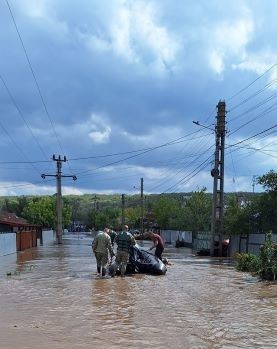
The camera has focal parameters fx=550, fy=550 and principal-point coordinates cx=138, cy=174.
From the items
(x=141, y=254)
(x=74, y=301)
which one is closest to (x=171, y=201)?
(x=141, y=254)

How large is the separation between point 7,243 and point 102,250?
1704 cm

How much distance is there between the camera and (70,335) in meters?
8.27

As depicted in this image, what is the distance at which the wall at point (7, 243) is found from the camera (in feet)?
103

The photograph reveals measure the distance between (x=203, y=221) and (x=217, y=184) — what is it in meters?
29.4

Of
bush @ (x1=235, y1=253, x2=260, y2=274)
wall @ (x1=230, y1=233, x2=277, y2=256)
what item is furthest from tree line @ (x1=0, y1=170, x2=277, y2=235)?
bush @ (x1=235, y1=253, x2=260, y2=274)

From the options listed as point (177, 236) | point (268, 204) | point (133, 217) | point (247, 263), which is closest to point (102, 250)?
point (247, 263)

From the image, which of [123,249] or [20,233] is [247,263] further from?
[20,233]

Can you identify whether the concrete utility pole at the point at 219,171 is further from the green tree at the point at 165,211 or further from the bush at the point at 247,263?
the green tree at the point at 165,211

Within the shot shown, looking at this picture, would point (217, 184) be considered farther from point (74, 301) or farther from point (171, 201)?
point (171, 201)

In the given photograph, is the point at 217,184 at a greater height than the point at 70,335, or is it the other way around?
the point at 217,184

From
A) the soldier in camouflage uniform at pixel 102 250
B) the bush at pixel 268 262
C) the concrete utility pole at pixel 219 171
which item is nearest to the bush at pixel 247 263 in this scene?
the bush at pixel 268 262

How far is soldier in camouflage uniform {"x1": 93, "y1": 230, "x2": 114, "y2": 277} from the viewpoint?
57.5 ft

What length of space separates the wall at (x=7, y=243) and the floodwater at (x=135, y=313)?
587 inches

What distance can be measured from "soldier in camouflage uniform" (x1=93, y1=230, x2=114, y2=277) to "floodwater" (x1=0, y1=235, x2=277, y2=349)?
3.03 feet
